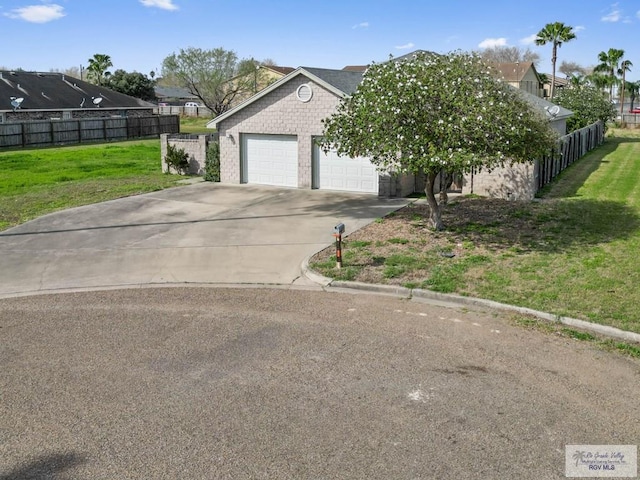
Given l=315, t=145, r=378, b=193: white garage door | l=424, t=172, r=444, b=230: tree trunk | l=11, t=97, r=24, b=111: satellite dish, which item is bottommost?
l=424, t=172, r=444, b=230: tree trunk

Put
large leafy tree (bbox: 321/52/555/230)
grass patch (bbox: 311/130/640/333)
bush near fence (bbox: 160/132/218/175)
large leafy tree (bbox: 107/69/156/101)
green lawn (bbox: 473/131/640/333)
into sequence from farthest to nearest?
large leafy tree (bbox: 107/69/156/101), bush near fence (bbox: 160/132/218/175), large leafy tree (bbox: 321/52/555/230), grass patch (bbox: 311/130/640/333), green lawn (bbox: 473/131/640/333)

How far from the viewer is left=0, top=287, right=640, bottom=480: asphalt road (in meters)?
6.23

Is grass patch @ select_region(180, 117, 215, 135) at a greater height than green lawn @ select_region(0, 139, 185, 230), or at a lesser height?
greater

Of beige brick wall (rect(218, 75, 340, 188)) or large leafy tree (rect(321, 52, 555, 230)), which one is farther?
beige brick wall (rect(218, 75, 340, 188))

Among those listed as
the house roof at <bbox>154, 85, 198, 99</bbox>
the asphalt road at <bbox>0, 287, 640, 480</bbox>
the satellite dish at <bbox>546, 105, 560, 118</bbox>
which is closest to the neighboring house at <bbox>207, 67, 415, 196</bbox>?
the satellite dish at <bbox>546, 105, 560, 118</bbox>

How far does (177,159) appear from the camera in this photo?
88.3 ft

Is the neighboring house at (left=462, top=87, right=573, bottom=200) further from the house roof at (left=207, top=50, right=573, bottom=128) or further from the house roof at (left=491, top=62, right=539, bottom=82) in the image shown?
the house roof at (left=491, top=62, right=539, bottom=82)

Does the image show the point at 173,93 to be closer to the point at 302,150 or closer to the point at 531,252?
the point at 302,150

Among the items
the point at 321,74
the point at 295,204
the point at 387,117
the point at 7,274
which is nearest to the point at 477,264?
the point at 387,117

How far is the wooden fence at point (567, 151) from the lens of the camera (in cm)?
2148

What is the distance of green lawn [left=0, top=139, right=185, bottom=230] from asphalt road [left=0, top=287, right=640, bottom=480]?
10338 millimetres

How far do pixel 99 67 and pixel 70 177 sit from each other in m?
54.6

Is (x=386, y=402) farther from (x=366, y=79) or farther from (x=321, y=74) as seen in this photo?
(x=321, y=74)

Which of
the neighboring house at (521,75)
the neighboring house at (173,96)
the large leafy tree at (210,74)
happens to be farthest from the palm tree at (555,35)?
the neighboring house at (173,96)
